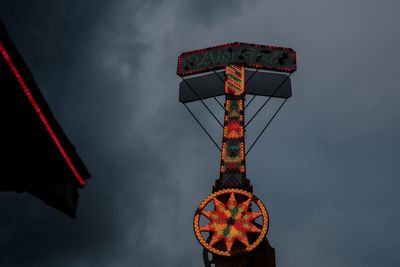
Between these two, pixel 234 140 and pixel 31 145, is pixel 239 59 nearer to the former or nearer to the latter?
pixel 234 140

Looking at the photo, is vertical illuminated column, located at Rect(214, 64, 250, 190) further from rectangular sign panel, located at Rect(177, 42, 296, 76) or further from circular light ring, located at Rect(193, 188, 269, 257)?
rectangular sign panel, located at Rect(177, 42, 296, 76)

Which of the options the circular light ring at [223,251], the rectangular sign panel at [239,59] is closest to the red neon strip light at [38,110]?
the circular light ring at [223,251]

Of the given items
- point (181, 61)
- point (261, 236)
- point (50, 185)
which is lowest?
point (50, 185)

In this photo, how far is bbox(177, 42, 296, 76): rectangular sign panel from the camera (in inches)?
978

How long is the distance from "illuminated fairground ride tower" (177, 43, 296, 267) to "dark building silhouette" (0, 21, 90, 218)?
38.2ft

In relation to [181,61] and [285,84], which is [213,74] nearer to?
[181,61]

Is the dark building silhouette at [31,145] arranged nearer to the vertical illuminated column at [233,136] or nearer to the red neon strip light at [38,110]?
the red neon strip light at [38,110]

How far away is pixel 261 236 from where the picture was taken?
699 inches

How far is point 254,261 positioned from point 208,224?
2.36 metres

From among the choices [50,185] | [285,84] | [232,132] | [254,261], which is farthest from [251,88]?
[50,185]

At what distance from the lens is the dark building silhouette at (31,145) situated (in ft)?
18.6

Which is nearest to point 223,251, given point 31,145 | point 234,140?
point 234,140

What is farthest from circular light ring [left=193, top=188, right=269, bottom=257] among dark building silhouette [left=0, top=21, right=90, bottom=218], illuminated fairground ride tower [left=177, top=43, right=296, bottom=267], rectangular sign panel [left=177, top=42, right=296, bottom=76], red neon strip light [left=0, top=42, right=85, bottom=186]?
red neon strip light [left=0, top=42, right=85, bottom=186]

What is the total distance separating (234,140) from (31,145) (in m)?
15.7
